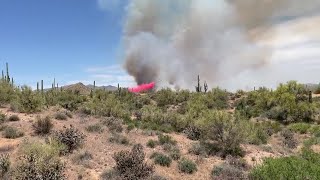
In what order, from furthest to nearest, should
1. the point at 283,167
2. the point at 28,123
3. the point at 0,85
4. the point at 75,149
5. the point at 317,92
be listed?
the point at 317,92 → the point at 0,85 → the point at 28,123 → the point at 75,149 → the point at 283,167

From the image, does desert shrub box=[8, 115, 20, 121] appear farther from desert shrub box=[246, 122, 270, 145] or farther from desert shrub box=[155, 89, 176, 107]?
desert shrub box=[155, 89, 176, 107]

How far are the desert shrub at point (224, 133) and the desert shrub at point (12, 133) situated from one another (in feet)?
34.6

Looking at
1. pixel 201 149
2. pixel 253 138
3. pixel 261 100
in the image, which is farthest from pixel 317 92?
pixel 201 149

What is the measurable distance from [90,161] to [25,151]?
9.61 ft

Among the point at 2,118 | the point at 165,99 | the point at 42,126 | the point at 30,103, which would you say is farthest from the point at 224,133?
the point at 165,99

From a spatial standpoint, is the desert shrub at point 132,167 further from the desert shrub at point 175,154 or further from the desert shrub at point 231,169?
the desert shrub at point 231,169

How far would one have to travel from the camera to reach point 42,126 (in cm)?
2134

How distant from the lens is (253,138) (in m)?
24.4

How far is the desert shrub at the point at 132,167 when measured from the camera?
632 inches

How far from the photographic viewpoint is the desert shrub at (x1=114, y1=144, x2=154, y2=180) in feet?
52.7

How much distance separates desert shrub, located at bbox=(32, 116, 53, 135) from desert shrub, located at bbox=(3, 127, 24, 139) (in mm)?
841

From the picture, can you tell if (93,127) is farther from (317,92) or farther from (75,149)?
(317,92)

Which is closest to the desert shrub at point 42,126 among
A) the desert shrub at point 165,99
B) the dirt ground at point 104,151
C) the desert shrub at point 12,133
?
the dirt ground at point 104,151

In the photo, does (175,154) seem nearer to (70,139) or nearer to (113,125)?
(70,139)
